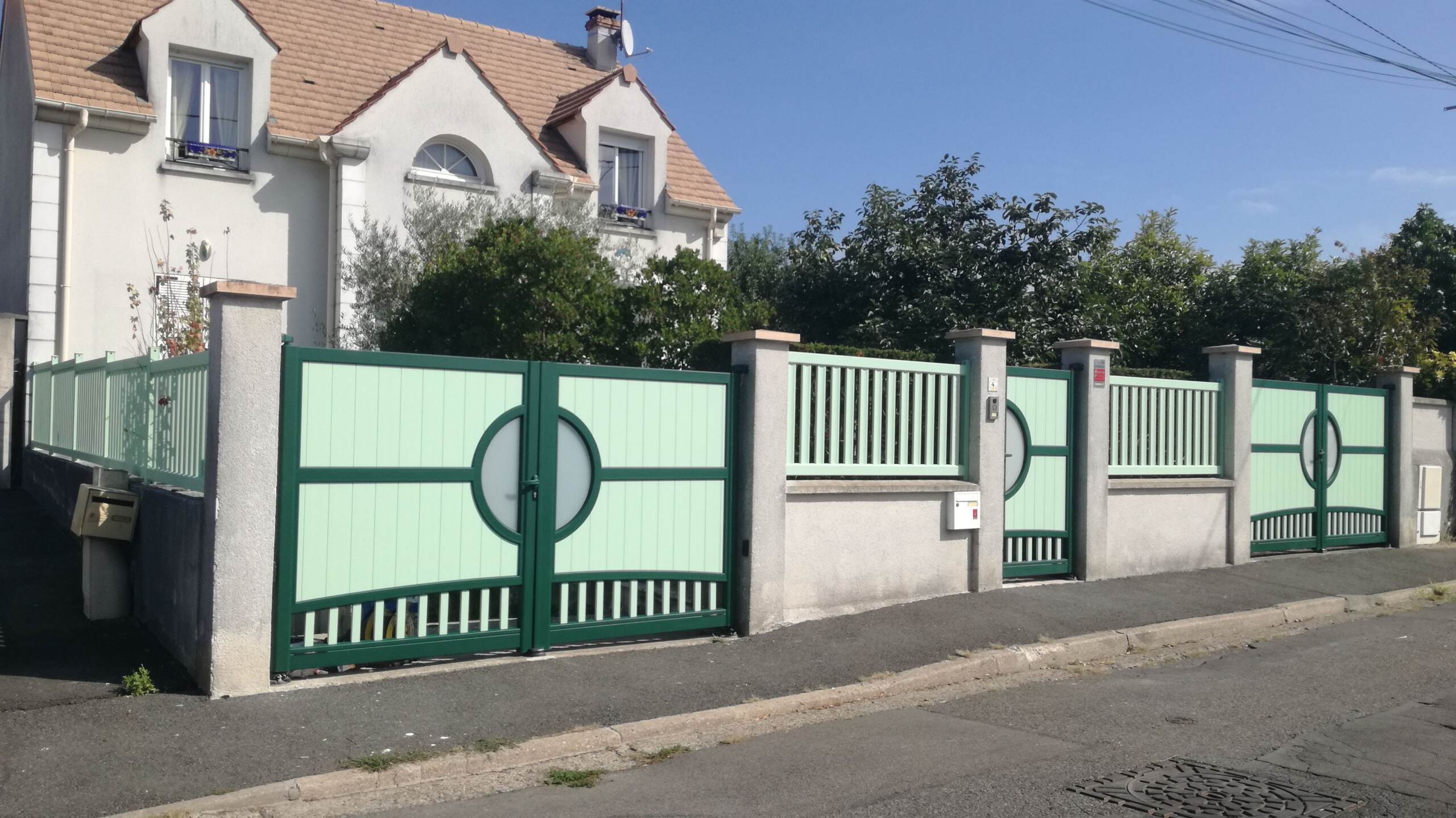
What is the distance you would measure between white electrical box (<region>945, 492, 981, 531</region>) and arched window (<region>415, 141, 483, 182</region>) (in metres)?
10.4

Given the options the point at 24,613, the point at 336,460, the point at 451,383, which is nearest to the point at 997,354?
the point at 451,383

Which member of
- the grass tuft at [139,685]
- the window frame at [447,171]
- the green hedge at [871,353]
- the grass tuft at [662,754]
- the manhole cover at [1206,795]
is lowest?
A: the grass tuft at [662,754]

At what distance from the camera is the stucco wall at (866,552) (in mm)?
9250

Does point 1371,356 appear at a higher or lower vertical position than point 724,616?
higher

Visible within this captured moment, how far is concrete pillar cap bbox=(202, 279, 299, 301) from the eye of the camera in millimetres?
6582

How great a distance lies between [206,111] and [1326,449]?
1545 centimetres

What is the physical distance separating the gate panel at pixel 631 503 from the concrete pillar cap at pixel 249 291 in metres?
1.83

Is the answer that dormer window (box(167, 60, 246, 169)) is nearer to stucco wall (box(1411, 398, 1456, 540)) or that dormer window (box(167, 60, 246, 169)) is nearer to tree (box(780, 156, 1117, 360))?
tree (box(780, 156, 1117, 360))

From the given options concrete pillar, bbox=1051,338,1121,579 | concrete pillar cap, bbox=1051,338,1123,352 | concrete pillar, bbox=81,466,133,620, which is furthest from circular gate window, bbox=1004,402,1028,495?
concrete pillar, bbox=81,466,133,620

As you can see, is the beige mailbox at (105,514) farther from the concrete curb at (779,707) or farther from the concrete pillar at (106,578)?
the concrete curb at (779,707)

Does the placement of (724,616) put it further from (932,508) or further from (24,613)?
(24,613)

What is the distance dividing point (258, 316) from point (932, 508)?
580cm

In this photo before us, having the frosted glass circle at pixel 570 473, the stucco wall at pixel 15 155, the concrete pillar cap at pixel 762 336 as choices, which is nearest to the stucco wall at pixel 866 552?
the concrete pillar cap at pixel 762 336

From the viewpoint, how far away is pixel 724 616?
8.90 m
